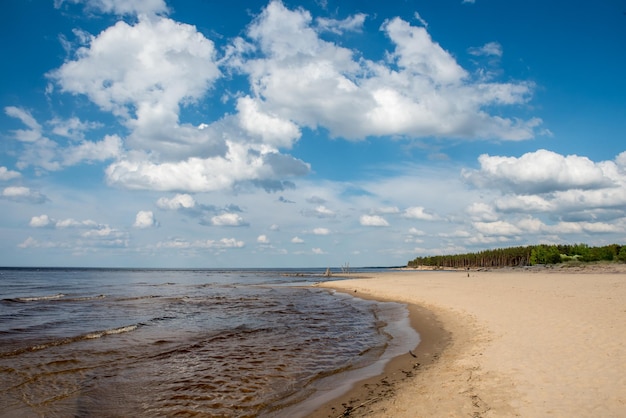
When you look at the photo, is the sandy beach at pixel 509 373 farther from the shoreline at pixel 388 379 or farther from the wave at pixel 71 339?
the wave at pixel 71 339

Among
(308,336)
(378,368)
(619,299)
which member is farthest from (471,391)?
(619,299)

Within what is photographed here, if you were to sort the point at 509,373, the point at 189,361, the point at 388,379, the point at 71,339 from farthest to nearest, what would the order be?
the point at 71,339 < the point at 189,361 < the point at 388,379 < the point at 509,373

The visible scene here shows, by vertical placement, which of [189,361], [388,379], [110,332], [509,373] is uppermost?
[509,373]

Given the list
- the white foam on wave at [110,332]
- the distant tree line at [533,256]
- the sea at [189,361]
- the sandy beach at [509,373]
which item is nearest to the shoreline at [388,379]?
the sandy beach at [509,373]

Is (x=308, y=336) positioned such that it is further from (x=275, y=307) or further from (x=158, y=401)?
(x=275, y=307)

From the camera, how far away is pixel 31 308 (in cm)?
2691

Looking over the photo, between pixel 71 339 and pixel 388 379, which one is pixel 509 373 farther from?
pixel 71 339

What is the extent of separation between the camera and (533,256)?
108562 millimetres

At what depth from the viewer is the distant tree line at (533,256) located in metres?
90.0

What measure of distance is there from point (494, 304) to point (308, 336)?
11.6 meters

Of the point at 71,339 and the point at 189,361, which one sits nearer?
the point at 189,361

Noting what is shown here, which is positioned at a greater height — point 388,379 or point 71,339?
point 388,379

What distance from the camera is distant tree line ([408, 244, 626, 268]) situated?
9000cm

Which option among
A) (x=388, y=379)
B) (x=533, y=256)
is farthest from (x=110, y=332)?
(x=533, y=256)
